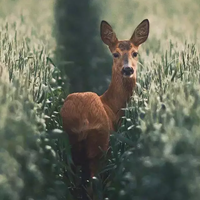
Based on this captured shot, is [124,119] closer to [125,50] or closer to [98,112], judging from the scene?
[98,112]

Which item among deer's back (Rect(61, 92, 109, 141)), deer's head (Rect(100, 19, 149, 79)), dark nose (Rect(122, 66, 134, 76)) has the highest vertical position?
deer's head (Rect(100, 19, 149, 79))

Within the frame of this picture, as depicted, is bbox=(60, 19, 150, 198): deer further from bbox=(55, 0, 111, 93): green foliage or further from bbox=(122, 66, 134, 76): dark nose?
bbox=(55, 0, 111, 93): green foliage

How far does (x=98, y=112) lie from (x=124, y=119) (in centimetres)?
30

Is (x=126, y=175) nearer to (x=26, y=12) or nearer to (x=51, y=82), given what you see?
(x=51, y=82)

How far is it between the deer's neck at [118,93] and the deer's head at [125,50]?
8 centimetres

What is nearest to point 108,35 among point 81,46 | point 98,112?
point 98,112

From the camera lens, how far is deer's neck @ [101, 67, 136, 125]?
23.2 ft

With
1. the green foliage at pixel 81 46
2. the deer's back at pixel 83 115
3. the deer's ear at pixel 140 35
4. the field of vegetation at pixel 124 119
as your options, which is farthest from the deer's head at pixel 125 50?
the green foliage at pixel 81 46

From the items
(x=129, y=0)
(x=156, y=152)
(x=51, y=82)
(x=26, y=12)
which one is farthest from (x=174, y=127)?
(x=129, y=0)

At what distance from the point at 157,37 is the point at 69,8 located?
2356 mm

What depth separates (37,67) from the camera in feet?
24.5

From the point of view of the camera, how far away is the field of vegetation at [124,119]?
5.23 m

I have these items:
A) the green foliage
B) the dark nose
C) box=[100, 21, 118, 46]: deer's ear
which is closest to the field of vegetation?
the green foliage

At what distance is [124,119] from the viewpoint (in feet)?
23.0
